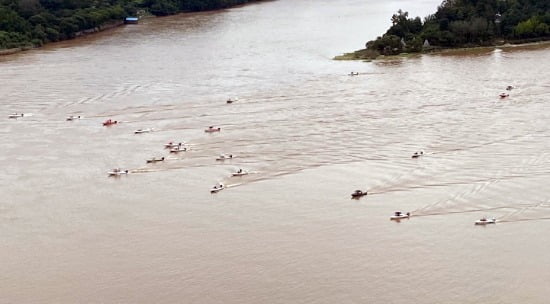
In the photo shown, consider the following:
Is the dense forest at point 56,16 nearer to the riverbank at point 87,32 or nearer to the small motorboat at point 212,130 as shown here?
the riverbank at point 87,32

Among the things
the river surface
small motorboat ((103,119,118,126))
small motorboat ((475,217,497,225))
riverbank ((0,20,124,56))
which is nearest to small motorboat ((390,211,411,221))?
the river surface

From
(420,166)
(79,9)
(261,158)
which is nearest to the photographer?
(420,166)

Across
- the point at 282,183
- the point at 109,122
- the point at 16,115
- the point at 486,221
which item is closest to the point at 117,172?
the point at 282,183

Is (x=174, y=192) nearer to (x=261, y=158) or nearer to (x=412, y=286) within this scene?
(x=261, y=158)

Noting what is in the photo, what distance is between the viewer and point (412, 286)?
43.6 ft

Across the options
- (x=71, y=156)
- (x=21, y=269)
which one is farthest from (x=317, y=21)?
(x=21, y=269)

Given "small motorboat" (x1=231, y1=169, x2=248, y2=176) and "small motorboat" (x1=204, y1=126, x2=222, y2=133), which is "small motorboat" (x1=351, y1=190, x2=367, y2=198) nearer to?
"small motorboat" (x1=231, y1=169, x2=248, y2=176)

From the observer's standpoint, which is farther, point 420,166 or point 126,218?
point 420,166

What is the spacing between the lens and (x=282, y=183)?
59.3 ft

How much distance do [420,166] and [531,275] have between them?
548cm

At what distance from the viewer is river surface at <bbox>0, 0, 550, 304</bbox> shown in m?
13.8

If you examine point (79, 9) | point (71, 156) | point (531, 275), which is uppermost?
point (79, 9)

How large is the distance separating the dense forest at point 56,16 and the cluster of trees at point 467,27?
15.3m

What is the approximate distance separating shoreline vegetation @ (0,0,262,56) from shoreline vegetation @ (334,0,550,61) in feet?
47.3
